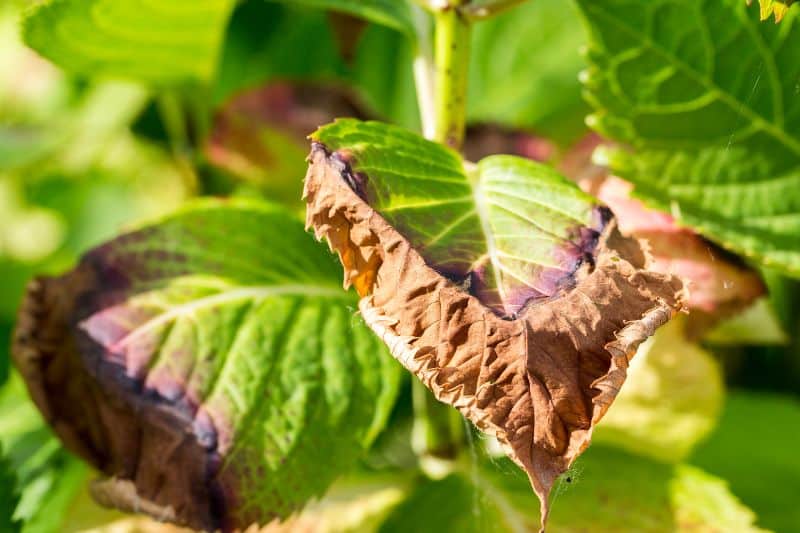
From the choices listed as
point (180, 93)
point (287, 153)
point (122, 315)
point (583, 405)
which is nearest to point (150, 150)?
point (180, 93)

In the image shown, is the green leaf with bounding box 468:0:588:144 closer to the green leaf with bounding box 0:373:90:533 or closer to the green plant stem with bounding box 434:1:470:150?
the green plant stem with bounding box 434:1:470:150

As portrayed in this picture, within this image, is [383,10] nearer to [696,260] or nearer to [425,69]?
[425,69]

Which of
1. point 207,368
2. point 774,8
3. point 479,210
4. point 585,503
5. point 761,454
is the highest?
point 774,8

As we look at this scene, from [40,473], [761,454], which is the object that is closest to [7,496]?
[40,473]

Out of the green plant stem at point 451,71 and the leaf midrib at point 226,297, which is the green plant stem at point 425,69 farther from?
the leaf midrib at point 226,297

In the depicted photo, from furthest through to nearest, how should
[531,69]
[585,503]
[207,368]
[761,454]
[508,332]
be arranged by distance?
[531,69], [761,454], [585,503], [207,368], [508,332]

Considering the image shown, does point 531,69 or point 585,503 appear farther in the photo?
point 531,69

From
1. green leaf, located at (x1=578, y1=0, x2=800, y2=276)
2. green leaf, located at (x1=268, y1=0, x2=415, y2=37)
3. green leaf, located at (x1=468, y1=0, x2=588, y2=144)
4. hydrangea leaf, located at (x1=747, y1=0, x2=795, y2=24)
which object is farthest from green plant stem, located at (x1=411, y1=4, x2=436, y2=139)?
green leaf, located at (x1=468, y1=0, x2=588, y2=144)
